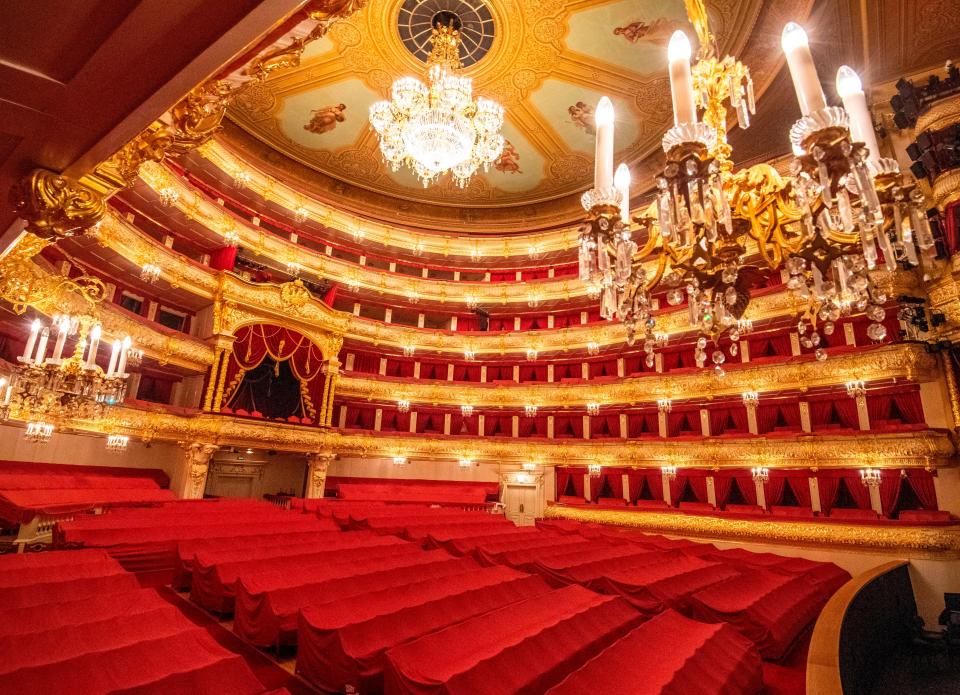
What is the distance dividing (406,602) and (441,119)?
9.76 metres

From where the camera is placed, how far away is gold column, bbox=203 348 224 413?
1415cm

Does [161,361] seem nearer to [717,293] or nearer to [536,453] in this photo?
[536,453]

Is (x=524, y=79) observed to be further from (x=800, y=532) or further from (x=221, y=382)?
(x=800, y=532)

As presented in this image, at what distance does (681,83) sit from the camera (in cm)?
435

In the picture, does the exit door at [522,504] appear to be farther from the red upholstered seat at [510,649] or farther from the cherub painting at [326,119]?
Result: the cherub painting at [326,119]

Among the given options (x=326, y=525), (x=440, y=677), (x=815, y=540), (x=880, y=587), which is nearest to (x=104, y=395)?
(x=326, y=525)

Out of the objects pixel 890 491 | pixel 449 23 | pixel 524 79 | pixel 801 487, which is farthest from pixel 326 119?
pixel 890 491

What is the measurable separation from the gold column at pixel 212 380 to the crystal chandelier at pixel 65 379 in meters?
5.34

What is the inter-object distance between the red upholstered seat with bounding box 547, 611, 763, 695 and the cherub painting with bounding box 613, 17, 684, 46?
14200 mm

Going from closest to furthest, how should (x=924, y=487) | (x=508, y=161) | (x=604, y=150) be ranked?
(x=604, y=150) → (x=924, y=487) → (x=508, y=161)

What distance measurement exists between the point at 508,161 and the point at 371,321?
9.20m

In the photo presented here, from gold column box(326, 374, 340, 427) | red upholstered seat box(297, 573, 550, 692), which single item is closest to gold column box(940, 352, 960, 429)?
red upholstered seat box(297, 573, 550, 692)

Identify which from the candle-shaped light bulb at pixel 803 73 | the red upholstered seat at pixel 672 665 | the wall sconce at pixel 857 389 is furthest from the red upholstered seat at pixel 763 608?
the wall sconce at pixel 857 389

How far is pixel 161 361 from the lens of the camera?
1325 centimetres
